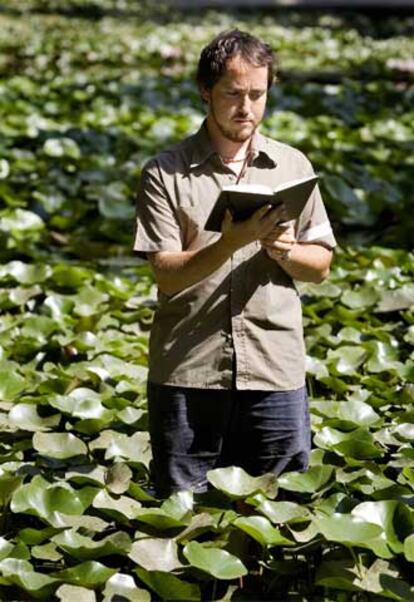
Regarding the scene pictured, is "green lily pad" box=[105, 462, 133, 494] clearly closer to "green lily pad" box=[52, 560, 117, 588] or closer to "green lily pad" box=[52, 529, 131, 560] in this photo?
"green lily pad" box=[52, 529, 131, 560]

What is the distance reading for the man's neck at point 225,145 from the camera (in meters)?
2.89

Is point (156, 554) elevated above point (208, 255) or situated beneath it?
situated beneath

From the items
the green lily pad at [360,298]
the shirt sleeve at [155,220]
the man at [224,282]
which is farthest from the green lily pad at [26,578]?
the green lily pad at [360,298]

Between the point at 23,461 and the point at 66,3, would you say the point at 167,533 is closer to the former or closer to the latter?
the point at 23,461

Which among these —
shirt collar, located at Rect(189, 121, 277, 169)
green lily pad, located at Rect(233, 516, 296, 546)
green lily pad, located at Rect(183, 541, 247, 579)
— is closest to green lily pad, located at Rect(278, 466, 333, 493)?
green lily pad, located at Rect(233, 516, 296, 546)

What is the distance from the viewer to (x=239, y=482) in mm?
2998

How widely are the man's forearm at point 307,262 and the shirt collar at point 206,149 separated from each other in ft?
0.66

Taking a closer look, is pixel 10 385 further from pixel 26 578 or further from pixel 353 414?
pixel 26 578

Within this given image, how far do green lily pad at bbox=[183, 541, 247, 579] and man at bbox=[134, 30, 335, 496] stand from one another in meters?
0.27

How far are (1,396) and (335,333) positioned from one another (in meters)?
1.26

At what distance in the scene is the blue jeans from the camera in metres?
2.95

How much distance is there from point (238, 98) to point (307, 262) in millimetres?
376

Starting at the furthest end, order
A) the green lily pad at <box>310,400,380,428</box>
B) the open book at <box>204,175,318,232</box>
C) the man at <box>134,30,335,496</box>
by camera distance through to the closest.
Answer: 1. the green lily pad at <box>310,400,380,428</box>
2. the man at <box>134,30,335,496</box>
3. the open book at <box>204,175,318,232</box>

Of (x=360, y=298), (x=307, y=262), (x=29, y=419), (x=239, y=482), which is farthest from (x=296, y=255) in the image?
(x=360, y=298)
